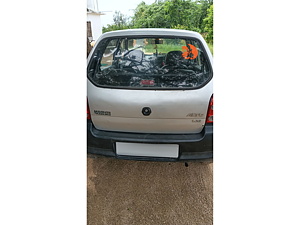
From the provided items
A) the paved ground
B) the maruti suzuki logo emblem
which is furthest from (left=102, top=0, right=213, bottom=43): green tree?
the paved ground

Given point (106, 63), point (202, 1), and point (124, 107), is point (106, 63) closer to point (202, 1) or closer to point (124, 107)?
point (124, 107)

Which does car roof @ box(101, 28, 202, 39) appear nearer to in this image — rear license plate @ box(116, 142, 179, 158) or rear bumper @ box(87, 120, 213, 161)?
rear bumper @ box(87, 120, 213, 161)

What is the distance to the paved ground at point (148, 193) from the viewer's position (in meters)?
1.60

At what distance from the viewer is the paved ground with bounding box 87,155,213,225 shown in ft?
5.26

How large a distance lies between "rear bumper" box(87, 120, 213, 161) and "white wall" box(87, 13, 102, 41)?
692 millimetres

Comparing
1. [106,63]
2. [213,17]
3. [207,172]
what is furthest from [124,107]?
[207,172]

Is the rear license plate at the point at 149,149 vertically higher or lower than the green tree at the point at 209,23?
lower

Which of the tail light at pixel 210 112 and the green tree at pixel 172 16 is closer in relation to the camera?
the green tree at pixel 172 16

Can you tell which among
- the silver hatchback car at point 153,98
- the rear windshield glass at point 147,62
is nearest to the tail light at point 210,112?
the silver hatchback car at point 153,98

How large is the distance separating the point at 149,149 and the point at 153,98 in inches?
15.0

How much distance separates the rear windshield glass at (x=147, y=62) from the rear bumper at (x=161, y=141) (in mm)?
378

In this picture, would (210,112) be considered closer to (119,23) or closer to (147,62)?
(147,62)

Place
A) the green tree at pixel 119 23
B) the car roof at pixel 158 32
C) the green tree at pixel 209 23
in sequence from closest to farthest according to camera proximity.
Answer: the green tree at pixel 209 23, the green tree at pixel 119 23, the car roof at pixel 158 32

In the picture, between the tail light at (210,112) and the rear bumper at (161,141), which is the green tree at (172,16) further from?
the rear bumper at (161,141)
